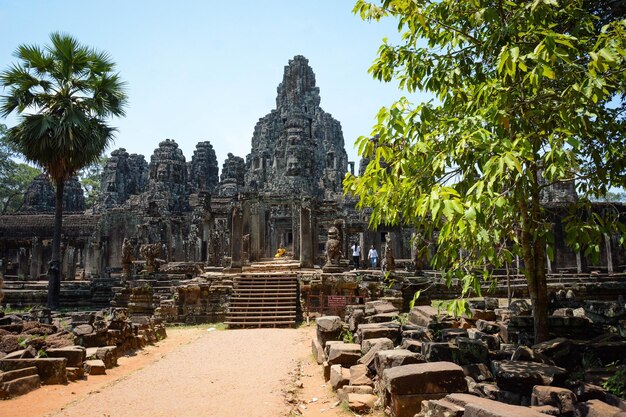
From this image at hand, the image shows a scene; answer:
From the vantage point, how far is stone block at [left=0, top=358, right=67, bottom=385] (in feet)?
22.6

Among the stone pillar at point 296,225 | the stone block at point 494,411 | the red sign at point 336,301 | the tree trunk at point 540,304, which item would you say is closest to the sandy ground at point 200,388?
the stone block at point 494,411

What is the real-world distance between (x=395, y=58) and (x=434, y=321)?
4361 mm

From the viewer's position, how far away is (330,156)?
155 feet

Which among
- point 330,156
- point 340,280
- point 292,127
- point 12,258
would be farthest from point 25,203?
point 340,280

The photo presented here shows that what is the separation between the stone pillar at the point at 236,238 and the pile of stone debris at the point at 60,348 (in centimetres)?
682

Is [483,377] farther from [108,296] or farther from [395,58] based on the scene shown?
[108,296]

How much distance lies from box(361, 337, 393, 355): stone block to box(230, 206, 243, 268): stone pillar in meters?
11.9

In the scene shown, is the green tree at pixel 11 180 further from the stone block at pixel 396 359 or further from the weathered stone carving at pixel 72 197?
the stone block at pixel 396 359

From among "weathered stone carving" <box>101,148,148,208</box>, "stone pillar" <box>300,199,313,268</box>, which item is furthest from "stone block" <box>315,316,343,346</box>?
"weathered stone carving" <box>101,148,148,208</box>

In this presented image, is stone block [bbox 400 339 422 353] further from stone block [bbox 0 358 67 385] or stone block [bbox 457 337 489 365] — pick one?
stone block [bbox 0 358 67 385]

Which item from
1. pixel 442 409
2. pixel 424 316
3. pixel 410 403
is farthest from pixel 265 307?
pixel 442 409

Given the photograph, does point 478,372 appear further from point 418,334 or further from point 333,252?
point 333,252

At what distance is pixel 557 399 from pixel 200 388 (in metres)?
4.94

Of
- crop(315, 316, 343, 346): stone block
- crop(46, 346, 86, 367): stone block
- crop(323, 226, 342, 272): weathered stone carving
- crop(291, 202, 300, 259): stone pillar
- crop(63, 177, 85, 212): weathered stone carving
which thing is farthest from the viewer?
crop(63, 177, 85, 212): weathered stone carving
